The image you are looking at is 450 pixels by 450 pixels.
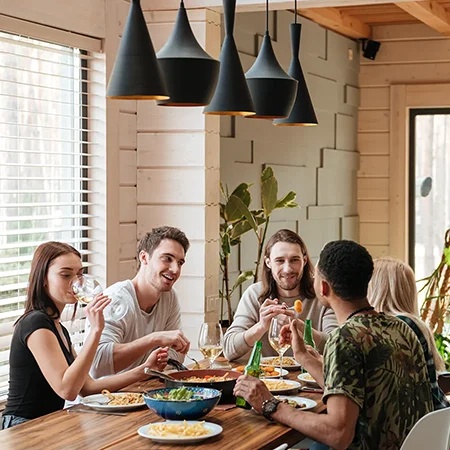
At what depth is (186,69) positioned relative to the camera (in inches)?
109

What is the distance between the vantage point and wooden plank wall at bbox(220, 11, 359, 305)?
577 centimetres

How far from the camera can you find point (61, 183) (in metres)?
4.14

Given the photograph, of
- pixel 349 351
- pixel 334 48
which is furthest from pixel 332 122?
pixel 349 351

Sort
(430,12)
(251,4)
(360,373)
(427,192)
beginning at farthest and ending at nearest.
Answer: (427,192) < (430,12) < (251,4) < (360,373)

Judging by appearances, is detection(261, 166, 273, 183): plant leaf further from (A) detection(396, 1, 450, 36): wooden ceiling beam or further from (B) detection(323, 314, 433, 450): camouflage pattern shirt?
(B) detection(323, 314, 433, 450): camouflage pattern shirt

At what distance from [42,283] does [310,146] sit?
13.3ft

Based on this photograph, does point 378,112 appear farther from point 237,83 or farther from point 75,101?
point 237,83

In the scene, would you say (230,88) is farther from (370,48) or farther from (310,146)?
(370,48)

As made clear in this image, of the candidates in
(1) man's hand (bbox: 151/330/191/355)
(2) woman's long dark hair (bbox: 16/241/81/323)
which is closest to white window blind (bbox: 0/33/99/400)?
(2) woman's long dark hair (bbox: 16/241/81/323)

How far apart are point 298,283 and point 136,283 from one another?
80 cm

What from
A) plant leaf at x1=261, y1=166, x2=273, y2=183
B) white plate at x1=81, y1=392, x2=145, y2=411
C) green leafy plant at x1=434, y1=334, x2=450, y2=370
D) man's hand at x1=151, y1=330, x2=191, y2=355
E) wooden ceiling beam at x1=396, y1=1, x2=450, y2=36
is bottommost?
green leafy plant at x1=434, y1=334, x2=450, y2=370

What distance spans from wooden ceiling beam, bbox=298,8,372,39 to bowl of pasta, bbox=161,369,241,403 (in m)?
3.79

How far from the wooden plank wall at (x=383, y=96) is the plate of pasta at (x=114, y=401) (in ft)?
16.7

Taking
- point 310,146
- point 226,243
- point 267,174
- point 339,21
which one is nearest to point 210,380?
point 226,243
